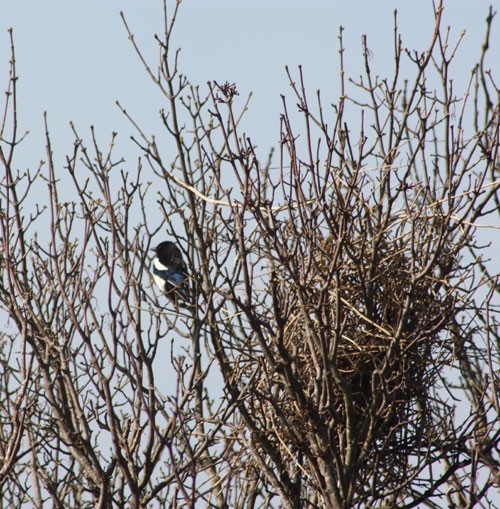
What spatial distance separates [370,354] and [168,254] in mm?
3416

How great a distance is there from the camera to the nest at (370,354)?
12.3ft

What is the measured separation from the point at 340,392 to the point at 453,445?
54cm

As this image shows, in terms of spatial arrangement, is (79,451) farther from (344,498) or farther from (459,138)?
(459,138)

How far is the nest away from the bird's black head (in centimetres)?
259

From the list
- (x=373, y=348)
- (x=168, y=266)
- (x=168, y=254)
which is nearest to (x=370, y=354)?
(x=373, y=348)

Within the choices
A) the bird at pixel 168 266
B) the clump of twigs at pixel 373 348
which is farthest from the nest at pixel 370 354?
the bird at pixel 168 266

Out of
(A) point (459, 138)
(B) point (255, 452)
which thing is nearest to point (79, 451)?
(B) point (255, 452)

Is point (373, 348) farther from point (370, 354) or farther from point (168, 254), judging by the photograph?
point (168, 254)

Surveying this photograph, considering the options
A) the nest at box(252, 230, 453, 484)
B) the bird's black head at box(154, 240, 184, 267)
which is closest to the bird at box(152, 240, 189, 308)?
the bird's black head at box(154, 240, 184, 267)

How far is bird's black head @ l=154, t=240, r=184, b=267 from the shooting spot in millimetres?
6662

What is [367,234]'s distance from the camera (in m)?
4.09

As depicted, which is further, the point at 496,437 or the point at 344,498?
the point at 496,437

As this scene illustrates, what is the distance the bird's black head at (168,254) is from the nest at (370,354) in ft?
8.49

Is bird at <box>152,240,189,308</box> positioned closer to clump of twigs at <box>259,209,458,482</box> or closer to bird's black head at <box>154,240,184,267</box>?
bird's black head at <box>154,240,184,267</box>
